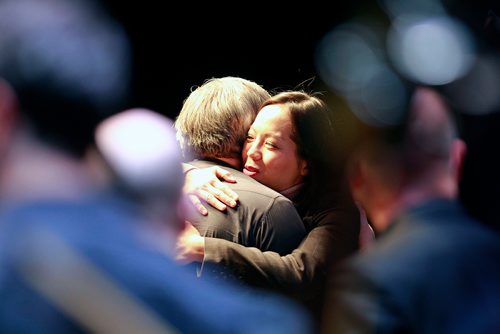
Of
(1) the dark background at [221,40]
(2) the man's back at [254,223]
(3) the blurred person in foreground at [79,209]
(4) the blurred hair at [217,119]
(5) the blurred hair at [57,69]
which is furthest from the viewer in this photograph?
(1) the dark background at [221,40]

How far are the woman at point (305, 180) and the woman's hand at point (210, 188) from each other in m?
0.13

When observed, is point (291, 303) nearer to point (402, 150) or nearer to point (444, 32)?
point (402, 150)

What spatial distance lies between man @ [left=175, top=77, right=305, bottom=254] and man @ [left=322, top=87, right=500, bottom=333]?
231 mm

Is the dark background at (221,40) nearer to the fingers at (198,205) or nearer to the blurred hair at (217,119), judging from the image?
the blurred hair at (217,119)

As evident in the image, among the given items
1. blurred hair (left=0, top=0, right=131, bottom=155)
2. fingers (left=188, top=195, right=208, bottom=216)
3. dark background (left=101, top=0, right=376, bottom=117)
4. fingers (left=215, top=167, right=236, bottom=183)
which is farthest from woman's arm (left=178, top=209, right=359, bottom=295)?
dark background (left=101, top=0, right=376, bottom=117)

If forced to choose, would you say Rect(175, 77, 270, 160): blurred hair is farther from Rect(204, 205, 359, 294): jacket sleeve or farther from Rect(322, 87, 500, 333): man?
Rect(322, 87, 500, 333): man

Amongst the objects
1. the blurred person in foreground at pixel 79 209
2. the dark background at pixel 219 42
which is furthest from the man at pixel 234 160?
the dark background at pixel 219 42

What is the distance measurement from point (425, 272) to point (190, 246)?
0.50 metres

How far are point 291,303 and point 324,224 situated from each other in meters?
0.26

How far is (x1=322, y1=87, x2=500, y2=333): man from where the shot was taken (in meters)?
1.11

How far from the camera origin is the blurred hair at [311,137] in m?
1.75

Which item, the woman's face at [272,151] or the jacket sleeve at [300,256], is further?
the woman's face at [272,151]

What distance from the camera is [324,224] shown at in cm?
163

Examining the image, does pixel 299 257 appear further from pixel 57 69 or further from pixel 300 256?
pixel 57 69
